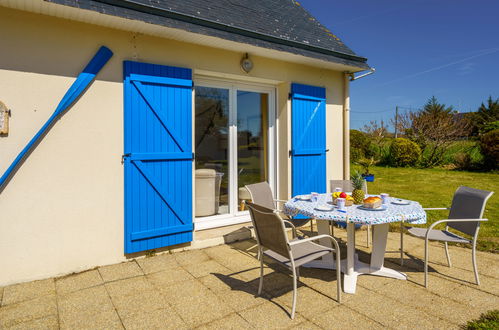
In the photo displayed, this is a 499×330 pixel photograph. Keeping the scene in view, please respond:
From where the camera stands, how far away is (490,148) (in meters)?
12.2

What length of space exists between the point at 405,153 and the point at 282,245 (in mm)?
14050

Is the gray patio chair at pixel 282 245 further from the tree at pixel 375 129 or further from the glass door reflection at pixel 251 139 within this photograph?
the tree at pixel 375 129

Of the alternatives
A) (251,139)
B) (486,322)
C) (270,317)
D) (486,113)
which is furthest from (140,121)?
(486,113)

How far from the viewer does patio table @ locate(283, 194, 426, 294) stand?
300 centimetres

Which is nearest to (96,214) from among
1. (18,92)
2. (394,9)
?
(18,92)

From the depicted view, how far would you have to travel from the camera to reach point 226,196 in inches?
208

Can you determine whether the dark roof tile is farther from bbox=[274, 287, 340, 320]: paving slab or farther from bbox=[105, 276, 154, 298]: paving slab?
bbox=[274, 287, 340, 320]: paving slab

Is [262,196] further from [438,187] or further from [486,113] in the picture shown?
[486,113]

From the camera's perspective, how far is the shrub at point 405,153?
1459 centimetres

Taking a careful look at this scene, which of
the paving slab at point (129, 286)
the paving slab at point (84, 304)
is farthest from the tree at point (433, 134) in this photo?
the paving slab at point (84, 304)

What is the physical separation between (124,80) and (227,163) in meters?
2.09

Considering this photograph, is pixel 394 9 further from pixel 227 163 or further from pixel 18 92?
pixel 18 92

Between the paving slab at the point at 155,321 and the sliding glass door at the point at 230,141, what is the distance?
2360 millimetres

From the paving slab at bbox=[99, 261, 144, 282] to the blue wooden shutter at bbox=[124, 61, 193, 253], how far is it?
0.63ft
